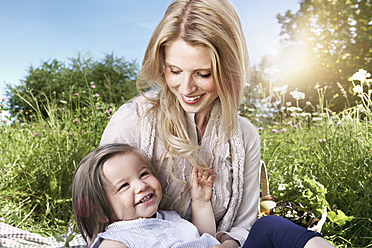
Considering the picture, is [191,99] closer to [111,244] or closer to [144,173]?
[144,173]

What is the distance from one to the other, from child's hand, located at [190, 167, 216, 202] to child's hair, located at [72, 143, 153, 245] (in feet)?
1.22

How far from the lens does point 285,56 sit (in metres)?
9.42

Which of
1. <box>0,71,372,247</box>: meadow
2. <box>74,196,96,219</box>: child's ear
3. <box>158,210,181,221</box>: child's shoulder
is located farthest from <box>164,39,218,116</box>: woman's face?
<box>0,71,372,247</box>: meadow

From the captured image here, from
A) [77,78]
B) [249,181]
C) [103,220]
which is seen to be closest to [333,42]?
[77,78]

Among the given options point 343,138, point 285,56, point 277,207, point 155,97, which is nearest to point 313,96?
point 285,56

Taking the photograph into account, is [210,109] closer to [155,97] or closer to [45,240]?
[155,97]

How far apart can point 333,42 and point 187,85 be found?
752 centimetres

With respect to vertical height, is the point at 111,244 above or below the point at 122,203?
below

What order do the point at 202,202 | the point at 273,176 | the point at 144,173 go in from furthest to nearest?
the point at 273,176, the point at 202,202, the point at 144,173

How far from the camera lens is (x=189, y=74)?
1.87m

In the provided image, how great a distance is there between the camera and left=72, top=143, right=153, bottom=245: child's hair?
6.02 feet

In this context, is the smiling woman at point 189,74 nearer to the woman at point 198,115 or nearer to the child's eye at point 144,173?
the woman at point 198,115

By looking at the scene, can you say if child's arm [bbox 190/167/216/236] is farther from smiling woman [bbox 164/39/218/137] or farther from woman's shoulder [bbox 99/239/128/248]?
woman's shoulder [bbox 99/239/128/248]

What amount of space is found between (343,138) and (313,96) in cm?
535
